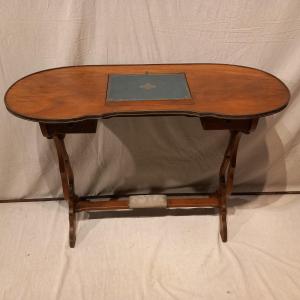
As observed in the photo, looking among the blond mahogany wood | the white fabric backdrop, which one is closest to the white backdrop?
the white fabric backdrop

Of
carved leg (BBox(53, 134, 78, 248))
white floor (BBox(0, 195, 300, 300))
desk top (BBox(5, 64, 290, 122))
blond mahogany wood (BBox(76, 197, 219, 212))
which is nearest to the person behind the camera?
desk top (BBox(5, 64, 290, 122))

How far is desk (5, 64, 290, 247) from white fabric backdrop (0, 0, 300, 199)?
0.41ft

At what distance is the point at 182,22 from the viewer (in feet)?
5.02

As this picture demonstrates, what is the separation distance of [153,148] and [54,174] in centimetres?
55

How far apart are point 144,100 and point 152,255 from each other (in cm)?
76

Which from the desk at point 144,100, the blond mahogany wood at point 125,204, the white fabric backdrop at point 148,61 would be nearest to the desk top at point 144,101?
the desk at point 144,100

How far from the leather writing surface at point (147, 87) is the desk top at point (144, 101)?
0.02 metres

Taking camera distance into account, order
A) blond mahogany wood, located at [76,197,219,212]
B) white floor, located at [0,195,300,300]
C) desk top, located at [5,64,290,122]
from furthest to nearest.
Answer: blond mahogany wood, located at [76,197,219,212] → white floor, located at [0,195,300,300] → desk top, located at [5,64,290,122]

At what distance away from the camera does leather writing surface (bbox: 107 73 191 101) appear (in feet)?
4.22

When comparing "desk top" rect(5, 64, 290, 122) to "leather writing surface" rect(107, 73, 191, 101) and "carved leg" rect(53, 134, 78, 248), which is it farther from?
"carved leg" rect(53, 134, 78, 248)

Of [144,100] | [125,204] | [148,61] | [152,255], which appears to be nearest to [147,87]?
[144,100]

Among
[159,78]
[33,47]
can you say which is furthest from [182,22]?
[33,47]

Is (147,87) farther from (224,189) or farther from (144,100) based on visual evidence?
(224,189)

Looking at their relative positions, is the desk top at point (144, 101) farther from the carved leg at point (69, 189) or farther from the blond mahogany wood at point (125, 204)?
the blond mahogany wood at point (125, 204)
